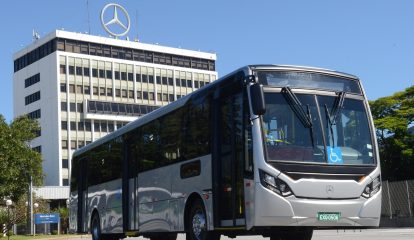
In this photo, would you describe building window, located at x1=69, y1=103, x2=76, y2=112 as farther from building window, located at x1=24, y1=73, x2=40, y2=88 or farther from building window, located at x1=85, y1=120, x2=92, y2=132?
building window, located at x1=24, y1=73, x2=40, y2=88

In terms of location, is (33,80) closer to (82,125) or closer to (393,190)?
(82,125)

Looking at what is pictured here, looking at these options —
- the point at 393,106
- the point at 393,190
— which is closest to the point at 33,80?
the point at 393,106

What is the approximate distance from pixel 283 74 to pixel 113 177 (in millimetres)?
9033

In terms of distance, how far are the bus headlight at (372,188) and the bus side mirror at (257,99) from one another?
257 centimetres

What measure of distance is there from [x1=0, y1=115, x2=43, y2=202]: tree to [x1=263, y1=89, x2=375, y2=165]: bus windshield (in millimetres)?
33877

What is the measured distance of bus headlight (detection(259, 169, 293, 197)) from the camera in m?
12.2

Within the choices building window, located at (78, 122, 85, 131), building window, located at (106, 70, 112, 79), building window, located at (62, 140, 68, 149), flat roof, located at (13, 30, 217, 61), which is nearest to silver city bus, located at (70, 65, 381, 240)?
building window, located at (62, 140, 68, 149)

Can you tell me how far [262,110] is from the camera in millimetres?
12242

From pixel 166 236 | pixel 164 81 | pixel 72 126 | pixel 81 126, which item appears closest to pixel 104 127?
pixel 81 126

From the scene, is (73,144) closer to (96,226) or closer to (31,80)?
(31,80)

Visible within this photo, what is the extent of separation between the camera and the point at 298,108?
12.9 m

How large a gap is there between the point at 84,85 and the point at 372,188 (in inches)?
3645

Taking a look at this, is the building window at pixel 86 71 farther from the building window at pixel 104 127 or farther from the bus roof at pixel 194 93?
the bus roof at pixel 194 93

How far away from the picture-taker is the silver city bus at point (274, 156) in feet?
40.4
